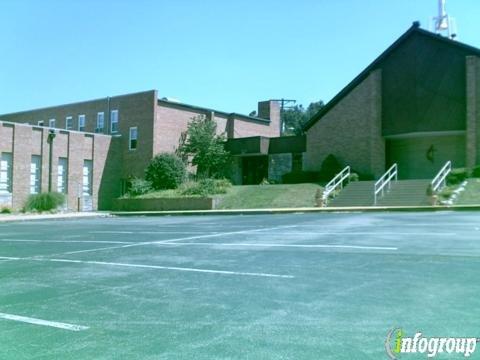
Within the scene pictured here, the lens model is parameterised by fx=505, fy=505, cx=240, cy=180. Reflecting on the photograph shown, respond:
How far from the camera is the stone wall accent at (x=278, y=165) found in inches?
1505

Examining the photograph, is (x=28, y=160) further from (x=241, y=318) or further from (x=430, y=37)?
(x=241, y=318)

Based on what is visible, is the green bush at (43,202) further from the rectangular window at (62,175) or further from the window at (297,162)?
the window at (297,162)

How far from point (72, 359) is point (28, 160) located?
110 feet

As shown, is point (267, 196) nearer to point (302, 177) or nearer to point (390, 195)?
point (302, 177)

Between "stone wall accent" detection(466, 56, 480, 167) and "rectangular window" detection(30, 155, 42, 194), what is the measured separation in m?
28.2

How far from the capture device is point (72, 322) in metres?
5.24

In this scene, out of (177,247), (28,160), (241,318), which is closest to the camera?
(241,318)

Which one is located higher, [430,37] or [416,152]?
[430,37]

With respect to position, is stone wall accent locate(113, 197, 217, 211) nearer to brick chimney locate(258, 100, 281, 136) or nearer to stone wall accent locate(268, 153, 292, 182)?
stone wall accent locate(268, 153, 292, 182)

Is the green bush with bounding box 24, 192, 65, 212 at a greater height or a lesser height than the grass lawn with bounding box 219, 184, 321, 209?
lesser

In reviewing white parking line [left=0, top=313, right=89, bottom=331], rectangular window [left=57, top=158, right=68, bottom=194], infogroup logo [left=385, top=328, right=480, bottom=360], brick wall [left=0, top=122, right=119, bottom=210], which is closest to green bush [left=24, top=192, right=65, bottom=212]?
brick wall [left=0, top=122, right=119, bottom=210]

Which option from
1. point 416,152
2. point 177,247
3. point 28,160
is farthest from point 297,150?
point 177,247

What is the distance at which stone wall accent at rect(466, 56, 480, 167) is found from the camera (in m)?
29.1

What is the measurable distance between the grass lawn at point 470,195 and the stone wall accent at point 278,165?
1468cm
